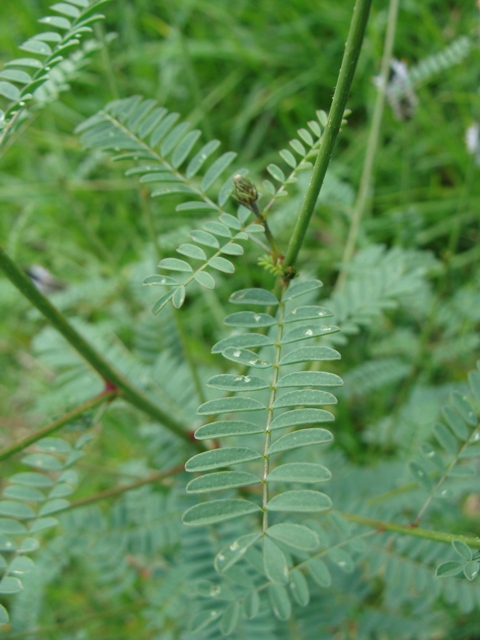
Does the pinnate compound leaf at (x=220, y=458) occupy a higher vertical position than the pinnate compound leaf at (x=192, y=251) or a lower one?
lower

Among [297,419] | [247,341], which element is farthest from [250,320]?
[297,419]

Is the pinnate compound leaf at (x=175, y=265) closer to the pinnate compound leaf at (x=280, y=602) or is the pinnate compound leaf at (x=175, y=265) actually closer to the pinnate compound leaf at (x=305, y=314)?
the pinnate compound leaf at (x=305, y=314)

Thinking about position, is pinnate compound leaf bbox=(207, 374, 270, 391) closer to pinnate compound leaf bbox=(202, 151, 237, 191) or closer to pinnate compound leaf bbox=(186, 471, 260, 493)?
pinnate compound leaf bbox=(186, 471, 260, 493)

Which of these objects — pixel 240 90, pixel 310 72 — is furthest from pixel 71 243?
pixel 310 72

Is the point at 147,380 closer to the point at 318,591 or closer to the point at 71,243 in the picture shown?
the point at 318,591

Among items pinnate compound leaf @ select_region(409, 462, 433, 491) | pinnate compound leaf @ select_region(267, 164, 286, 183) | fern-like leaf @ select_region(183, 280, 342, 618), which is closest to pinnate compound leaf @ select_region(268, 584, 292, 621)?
fern-like leaf @ select_region(183, 280, 342, 618)

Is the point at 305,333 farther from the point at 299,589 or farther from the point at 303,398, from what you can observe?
the point at 299,589

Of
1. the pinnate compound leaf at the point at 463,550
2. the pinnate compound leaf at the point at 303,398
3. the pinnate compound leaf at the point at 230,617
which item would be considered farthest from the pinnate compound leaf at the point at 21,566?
the pinnate compound leaf at the point at 463,550
